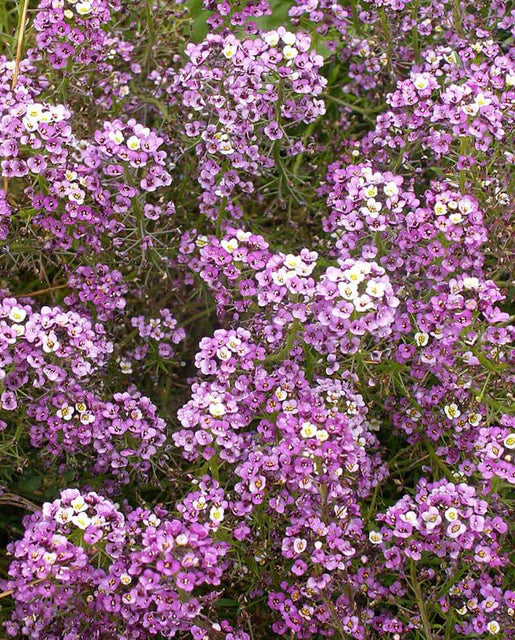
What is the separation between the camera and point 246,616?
10.6ft

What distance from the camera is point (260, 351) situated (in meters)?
3.22

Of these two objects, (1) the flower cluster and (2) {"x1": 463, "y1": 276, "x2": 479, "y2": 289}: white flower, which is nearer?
(1) the flower cluster

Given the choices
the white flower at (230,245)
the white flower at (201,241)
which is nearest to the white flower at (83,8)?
the white flower at (201,241)

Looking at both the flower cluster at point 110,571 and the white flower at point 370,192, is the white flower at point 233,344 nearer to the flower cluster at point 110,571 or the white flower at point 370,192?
the flower cluster at point 110,571

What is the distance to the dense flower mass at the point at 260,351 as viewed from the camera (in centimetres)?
305

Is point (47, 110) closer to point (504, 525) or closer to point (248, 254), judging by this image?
point (248, 254)

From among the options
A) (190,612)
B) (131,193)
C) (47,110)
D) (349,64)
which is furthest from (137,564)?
(349,64)

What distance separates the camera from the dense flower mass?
10.0 ft

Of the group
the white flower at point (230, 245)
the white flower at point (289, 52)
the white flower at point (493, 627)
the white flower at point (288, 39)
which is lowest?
the white flower at point (493, 627)

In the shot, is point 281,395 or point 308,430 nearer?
point 308,430

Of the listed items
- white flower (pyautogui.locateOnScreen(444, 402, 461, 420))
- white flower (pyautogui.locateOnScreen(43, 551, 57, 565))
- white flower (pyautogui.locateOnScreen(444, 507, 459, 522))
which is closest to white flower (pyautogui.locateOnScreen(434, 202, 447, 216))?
white flower (pyautogui.locateOnScreen(444, 402, 461, 420))

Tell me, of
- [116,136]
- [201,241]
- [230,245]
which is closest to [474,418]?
[230,245]

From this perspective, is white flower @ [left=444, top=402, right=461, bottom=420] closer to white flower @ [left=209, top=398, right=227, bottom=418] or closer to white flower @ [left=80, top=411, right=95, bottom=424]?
white flower @ [left=209, top=398, right=227, bottom=418]

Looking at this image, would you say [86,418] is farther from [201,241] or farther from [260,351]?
[201,241]
